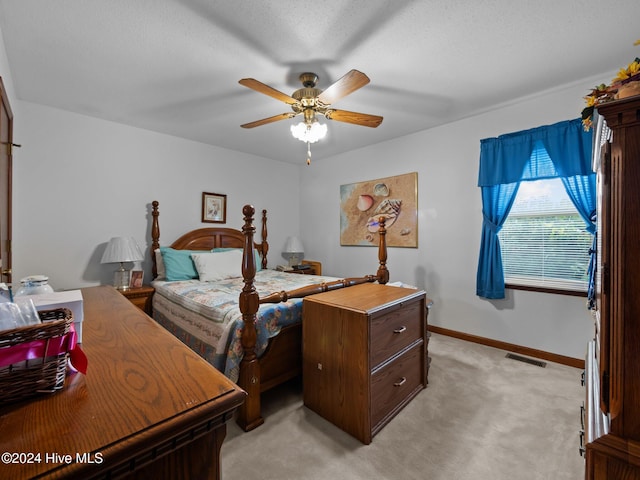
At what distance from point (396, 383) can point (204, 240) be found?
299 centimetres

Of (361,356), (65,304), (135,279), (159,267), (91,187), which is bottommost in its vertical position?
(361,356)

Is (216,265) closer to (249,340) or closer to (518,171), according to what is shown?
(249,340)

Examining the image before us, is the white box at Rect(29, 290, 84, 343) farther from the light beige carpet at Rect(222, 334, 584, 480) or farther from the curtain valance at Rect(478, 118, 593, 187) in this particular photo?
the curtain valance at Rect(478, 118, 593, 187)

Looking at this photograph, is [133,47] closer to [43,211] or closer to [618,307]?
[43,211]

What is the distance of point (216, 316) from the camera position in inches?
81.1

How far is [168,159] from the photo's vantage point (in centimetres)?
361

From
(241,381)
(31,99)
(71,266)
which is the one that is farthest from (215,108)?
(241,381)

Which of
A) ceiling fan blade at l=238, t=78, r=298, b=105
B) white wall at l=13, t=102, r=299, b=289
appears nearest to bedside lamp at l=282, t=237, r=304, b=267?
white wall at l=13, t=102, r=299, b=289

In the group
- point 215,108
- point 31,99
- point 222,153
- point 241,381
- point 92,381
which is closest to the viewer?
point 92,381

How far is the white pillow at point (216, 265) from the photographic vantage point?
3.24 m

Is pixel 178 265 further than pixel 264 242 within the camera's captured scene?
No

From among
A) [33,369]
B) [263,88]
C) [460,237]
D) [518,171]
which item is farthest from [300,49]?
[460,237]

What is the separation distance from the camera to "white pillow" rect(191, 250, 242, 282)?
10.6 ft

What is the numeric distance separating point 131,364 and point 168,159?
3485 mm
